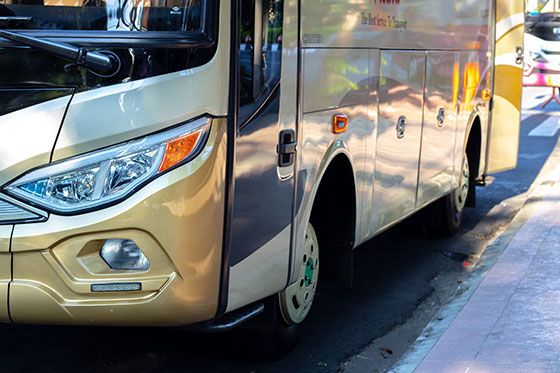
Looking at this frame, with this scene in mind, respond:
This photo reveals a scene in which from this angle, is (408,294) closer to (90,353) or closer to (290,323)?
(290,323)

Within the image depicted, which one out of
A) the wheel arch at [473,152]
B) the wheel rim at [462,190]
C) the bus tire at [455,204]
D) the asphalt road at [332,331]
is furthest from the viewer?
the wheel arch at [473,152]

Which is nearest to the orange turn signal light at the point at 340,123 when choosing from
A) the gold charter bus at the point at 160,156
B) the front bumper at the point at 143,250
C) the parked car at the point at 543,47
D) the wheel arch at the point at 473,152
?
the gold charter bus at the point at 160,156

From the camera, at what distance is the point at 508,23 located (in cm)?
973

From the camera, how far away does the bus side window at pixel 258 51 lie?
4.13m

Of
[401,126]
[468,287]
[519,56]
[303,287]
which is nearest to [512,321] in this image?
[468,287]

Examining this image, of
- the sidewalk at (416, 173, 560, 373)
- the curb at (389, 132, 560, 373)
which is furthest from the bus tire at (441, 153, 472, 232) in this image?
the sidewalk at (416, 173, 560, 373)

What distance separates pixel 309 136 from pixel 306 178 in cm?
22

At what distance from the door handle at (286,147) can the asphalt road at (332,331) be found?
3.87 ft

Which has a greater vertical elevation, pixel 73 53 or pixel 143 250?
pixel 73 53

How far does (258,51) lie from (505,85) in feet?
19.9

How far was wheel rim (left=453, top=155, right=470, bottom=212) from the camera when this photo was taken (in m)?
8.75

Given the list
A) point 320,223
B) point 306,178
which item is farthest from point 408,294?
point 306,178

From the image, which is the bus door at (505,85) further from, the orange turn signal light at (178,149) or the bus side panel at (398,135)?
the orange turn signal light at (178,149)

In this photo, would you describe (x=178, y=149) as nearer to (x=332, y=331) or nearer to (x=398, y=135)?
(x=332, y=331)
